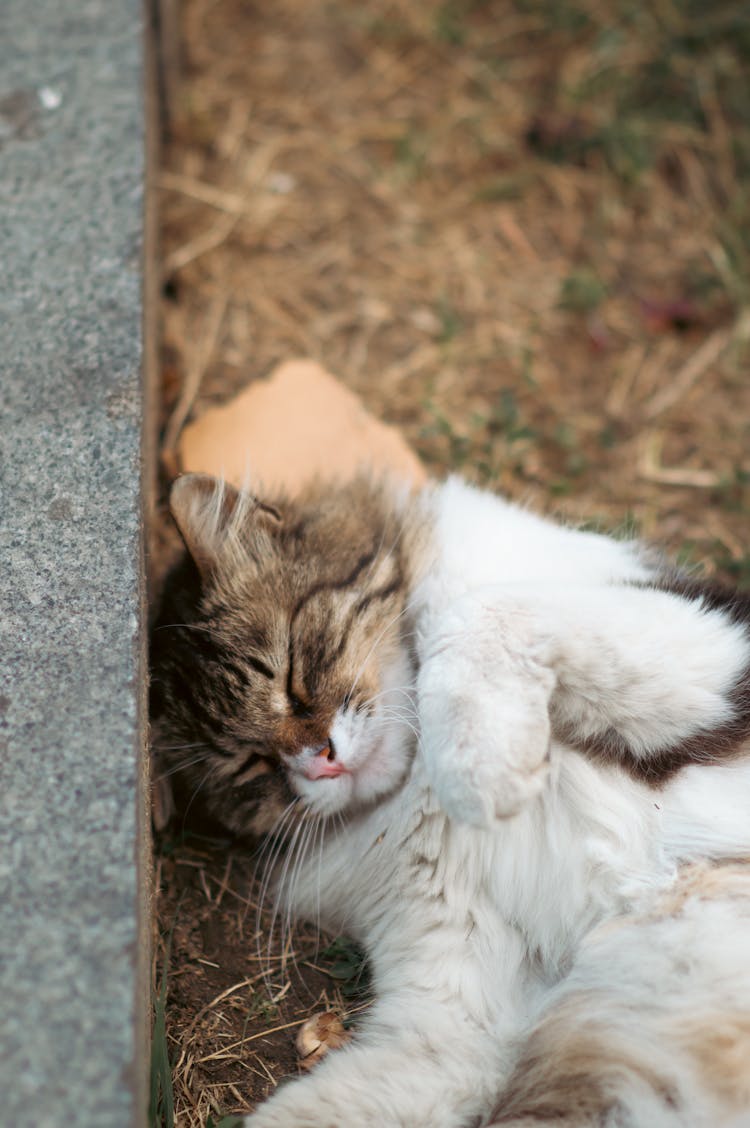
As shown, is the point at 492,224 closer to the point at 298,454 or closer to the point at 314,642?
the point at 298,454

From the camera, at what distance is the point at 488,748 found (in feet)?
6.05

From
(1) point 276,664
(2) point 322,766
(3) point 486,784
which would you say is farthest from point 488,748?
(1) point 276,664

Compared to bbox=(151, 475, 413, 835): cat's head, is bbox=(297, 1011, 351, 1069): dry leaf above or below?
below

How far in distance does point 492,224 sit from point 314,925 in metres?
2.52

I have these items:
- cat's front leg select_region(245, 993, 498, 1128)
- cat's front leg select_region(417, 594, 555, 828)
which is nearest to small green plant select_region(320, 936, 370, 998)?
→ cat's front leg select_region(245, 993, 498, 1128)

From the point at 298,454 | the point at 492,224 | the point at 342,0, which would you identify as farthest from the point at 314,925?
the point at 342,0

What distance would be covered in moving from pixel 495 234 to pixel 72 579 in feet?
7.99

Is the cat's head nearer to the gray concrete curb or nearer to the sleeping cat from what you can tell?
the sleeping cat

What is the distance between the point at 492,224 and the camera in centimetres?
393

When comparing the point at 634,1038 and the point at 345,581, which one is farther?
the point at 345,581

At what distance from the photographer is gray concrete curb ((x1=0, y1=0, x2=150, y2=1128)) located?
1.53 m

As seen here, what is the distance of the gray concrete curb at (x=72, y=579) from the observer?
1.53 m

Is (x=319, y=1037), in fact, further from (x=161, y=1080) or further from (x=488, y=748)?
(x=488, y=748)

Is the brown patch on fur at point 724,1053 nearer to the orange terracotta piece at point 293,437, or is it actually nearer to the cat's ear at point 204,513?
the cat's ear at point 204,513
